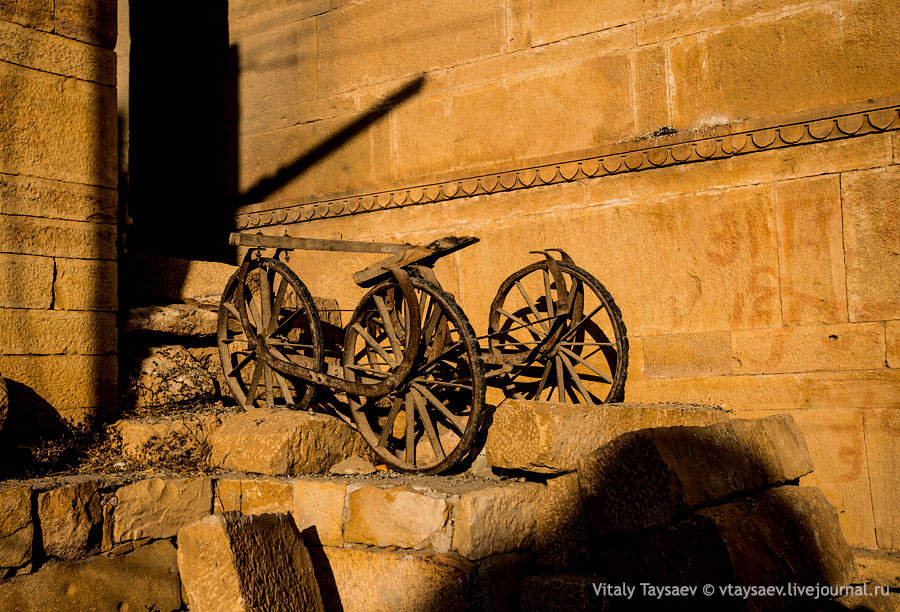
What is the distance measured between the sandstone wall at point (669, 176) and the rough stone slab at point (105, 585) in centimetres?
285

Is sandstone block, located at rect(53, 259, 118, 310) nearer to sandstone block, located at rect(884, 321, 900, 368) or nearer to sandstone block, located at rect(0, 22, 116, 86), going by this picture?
sandstone block, located at rect(0, 22, 116, 86)

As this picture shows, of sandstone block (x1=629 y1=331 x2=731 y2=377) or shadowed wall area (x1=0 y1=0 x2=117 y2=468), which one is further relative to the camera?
sandstone block (x1=629 y1=331 x2=731 y2=377)

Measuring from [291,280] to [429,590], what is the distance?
220cm

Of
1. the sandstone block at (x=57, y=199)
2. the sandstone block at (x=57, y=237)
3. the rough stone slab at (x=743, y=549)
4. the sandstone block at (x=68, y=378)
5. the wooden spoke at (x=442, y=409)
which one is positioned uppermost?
the sandstone block at (x=57, y=199)

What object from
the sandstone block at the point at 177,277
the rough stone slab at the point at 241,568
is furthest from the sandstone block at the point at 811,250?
the sandstone block at the point at 177,277

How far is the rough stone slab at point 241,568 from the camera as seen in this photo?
10.6 feet

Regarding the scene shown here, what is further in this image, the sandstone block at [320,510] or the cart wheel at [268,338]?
the cart wheel at [268,338]

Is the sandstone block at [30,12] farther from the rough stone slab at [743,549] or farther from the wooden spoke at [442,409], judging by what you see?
the rough stone slab at [743,549]

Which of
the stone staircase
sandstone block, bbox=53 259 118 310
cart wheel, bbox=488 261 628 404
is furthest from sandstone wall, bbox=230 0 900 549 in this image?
sandstone block, bbox=53 259 118 310

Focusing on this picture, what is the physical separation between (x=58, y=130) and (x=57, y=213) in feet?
1.72

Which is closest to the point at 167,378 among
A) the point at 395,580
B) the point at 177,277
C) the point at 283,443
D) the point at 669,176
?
the point at 177,277

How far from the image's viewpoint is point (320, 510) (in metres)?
3.96

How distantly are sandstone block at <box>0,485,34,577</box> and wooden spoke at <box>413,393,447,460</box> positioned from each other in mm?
1912

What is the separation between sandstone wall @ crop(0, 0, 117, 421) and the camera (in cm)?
463
